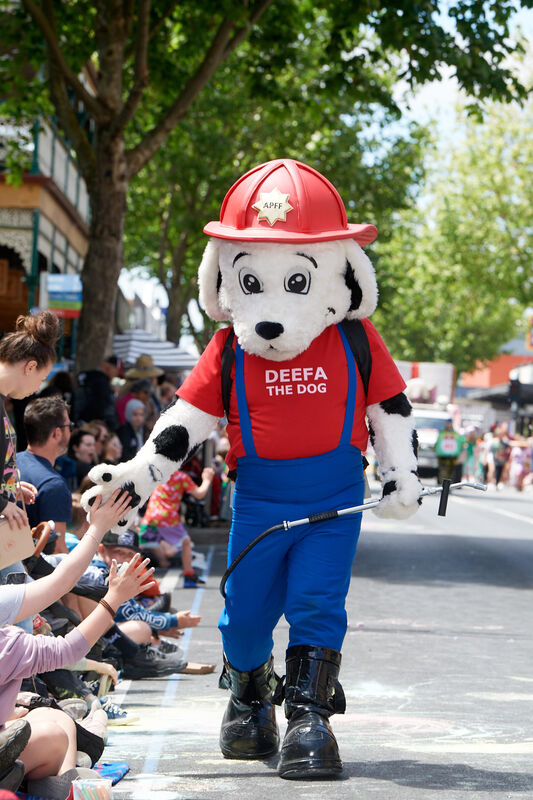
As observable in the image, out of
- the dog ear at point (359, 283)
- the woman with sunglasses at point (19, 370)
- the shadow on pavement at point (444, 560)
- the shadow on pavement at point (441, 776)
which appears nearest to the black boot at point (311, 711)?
the shadow on pavement at point (441, 776)

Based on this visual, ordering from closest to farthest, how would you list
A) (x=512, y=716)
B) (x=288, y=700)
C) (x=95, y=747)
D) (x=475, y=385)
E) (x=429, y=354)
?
(x=95, y=747), (x=288, y=700), (x=512, y=716), (x=429, y=354), (x=475, y=385)

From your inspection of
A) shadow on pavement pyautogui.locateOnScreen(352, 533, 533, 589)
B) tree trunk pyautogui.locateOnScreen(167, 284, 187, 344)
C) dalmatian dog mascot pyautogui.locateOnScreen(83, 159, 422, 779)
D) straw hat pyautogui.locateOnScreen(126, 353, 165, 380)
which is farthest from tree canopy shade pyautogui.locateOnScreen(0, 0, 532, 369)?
tree trunk pyautogui.locateOnScreen(167, 284, 187, 344)

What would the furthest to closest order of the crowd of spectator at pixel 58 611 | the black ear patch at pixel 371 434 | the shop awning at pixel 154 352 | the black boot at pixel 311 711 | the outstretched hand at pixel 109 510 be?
the shop awning at pixel 154 352 → the black ear patch at pixel 371 434 → the black boot at pixel 311 711 → the outstretched hand at pixel 109 510 → the crowd of spectator at pixel 58 611

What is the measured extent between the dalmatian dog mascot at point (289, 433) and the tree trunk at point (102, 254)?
10879 millimetres

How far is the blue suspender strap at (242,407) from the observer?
5402 mm

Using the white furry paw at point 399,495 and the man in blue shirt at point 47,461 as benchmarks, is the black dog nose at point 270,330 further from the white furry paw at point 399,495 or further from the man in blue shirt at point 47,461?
the man in blue shirt at point 47,461

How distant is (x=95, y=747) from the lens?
4.77 meters

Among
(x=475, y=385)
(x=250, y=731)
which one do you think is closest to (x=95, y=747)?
(x=250, y=731)

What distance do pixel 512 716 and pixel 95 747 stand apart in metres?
2.27

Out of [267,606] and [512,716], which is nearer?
[267,606]

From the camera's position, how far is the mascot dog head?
541 centimetres

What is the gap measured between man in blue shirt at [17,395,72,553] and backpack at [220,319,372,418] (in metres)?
1.75

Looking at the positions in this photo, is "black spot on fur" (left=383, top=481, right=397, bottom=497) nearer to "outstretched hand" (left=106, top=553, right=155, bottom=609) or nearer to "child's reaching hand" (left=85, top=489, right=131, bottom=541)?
"child's reaching hand" (left=85, top=489, right=131, bottom=541)

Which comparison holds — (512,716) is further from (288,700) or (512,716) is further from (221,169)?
(221,169)
